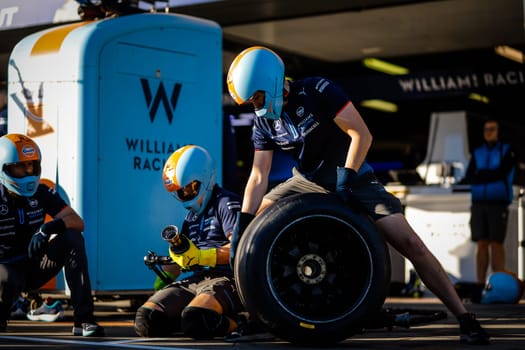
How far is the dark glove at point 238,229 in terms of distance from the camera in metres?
6.04

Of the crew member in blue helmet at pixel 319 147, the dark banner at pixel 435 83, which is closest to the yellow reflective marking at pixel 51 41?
the crew member in blue helmet at pixel 319 147

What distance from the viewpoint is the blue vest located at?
1132cm

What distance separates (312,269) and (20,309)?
3871mm

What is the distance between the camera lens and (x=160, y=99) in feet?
29.3

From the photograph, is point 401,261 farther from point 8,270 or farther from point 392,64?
point 392,64

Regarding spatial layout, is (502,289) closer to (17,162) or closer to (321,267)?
(321,267)

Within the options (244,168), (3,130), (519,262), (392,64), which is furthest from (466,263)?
(244,168)

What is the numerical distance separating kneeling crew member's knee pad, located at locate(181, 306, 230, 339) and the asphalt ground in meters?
0.06

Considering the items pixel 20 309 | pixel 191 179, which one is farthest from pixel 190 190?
pixel 20 309

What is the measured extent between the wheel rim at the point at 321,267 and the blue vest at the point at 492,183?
19.2ft

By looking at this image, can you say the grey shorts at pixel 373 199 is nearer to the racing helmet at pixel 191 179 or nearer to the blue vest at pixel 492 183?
the racing helmet at pixel 191 179

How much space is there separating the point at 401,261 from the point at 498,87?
595cm

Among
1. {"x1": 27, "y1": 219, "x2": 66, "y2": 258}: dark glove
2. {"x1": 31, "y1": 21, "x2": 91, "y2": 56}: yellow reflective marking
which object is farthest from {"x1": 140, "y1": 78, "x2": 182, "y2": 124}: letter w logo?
{"x1": 27, "y1": 219, "x2": 66, "y2": 258}: dark glove

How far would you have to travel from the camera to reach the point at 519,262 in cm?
1181
